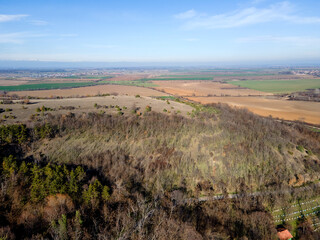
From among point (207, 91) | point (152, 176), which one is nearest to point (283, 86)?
point (207, 91)

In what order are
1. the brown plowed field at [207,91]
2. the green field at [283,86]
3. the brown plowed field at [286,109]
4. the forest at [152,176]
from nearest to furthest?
1. the forest at [152,176]
2. the brown plowed field at [286,109]
3. the brown plowed field at [207,91]
4. the green field at [283,86]

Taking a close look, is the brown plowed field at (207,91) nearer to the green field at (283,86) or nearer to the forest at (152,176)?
the green field at (283,86)

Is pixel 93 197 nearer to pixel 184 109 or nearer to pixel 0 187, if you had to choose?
pixel 0 187

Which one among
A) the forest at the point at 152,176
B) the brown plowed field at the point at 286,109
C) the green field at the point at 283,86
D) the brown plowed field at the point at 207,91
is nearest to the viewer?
the forest at the point at 152,176

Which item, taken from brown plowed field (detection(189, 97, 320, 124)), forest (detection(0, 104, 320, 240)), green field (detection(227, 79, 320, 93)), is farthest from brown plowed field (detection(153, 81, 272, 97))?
forest (detection(0, 104, 320, 240))

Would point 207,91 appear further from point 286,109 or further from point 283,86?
point 283,86

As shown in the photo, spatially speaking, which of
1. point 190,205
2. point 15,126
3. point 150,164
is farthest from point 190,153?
point 15,126

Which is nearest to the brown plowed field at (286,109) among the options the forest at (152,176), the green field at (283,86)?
the forest at (152,176)

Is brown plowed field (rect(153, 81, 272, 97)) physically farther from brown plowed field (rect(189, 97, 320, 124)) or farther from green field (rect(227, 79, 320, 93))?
brown plowed field (rect(189, 97, 320, 124))
